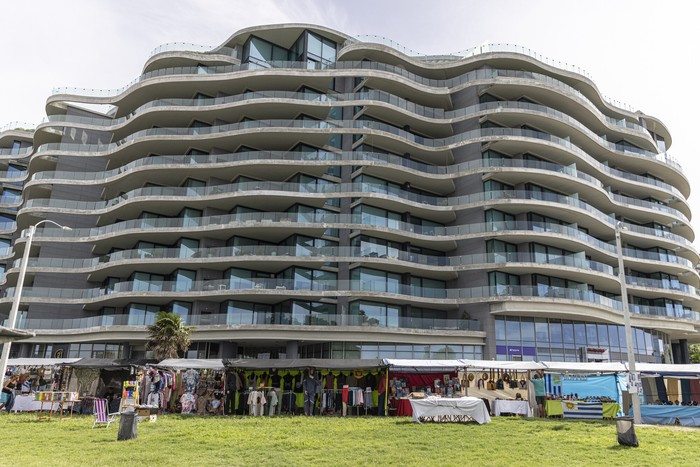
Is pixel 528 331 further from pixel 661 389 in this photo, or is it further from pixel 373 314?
pixel 373 314

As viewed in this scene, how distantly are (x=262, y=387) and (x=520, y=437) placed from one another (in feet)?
41.9

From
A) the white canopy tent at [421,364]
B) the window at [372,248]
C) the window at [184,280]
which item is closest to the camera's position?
the white canopy tent at [421,364]

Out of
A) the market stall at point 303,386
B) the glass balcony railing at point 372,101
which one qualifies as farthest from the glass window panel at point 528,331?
the market stall at point 303,386

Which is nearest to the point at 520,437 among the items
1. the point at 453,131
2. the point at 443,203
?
the point at 443,203

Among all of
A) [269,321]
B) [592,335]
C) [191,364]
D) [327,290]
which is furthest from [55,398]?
[592,335]

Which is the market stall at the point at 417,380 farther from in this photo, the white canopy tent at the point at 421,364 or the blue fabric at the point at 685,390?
the blue fabric at the point at 685,390

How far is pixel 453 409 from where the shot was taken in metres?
21.6

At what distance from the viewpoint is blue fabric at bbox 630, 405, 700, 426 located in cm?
2408

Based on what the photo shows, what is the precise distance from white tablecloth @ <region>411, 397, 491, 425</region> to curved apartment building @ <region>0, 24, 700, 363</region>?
55.5 ft

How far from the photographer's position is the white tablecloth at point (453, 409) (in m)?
21.5

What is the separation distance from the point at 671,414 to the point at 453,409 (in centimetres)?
1080

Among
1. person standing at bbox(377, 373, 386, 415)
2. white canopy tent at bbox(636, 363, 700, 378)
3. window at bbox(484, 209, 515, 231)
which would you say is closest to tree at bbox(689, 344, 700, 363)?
window at bbox(484, 209, 515, 231)

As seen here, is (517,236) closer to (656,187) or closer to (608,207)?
(608,207)

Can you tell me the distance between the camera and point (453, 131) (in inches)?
1896
